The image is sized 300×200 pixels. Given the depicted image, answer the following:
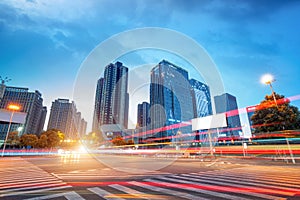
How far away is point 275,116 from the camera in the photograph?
19.6 meters

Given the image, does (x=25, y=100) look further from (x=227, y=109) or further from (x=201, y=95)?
(x=227, y=109)

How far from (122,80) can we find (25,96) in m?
116

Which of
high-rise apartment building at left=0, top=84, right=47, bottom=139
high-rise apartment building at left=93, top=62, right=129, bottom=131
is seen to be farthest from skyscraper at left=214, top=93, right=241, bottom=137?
high-rise apartment building at left=0, top=84, right=47, bottom=139

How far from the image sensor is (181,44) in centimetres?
632

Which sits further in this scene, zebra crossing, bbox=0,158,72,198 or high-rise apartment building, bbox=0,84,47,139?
high-rise apartment building, bbox=0,84,47,139

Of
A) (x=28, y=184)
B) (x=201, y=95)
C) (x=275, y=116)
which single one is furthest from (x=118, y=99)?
(x=275, y=116)

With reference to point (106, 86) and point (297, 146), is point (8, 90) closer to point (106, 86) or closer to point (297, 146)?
point (106, 86)

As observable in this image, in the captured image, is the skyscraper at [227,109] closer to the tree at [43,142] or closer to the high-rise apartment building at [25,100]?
the tree at [43,142]

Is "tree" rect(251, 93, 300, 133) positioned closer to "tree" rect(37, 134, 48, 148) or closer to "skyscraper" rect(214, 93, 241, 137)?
"skyscraper" rect(214, 93, 241, 137)

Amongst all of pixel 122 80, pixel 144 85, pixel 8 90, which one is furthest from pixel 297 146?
pixel 8 90

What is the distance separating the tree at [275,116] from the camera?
1881cm

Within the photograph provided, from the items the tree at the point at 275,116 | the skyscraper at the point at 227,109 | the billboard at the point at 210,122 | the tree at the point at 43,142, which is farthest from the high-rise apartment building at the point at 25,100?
the tree at the point at 275,116

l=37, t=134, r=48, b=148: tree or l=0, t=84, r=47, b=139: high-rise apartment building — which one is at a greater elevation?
l=0, t=84, r=47, b=139: high-rise apartment building

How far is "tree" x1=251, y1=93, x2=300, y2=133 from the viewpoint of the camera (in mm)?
18812
